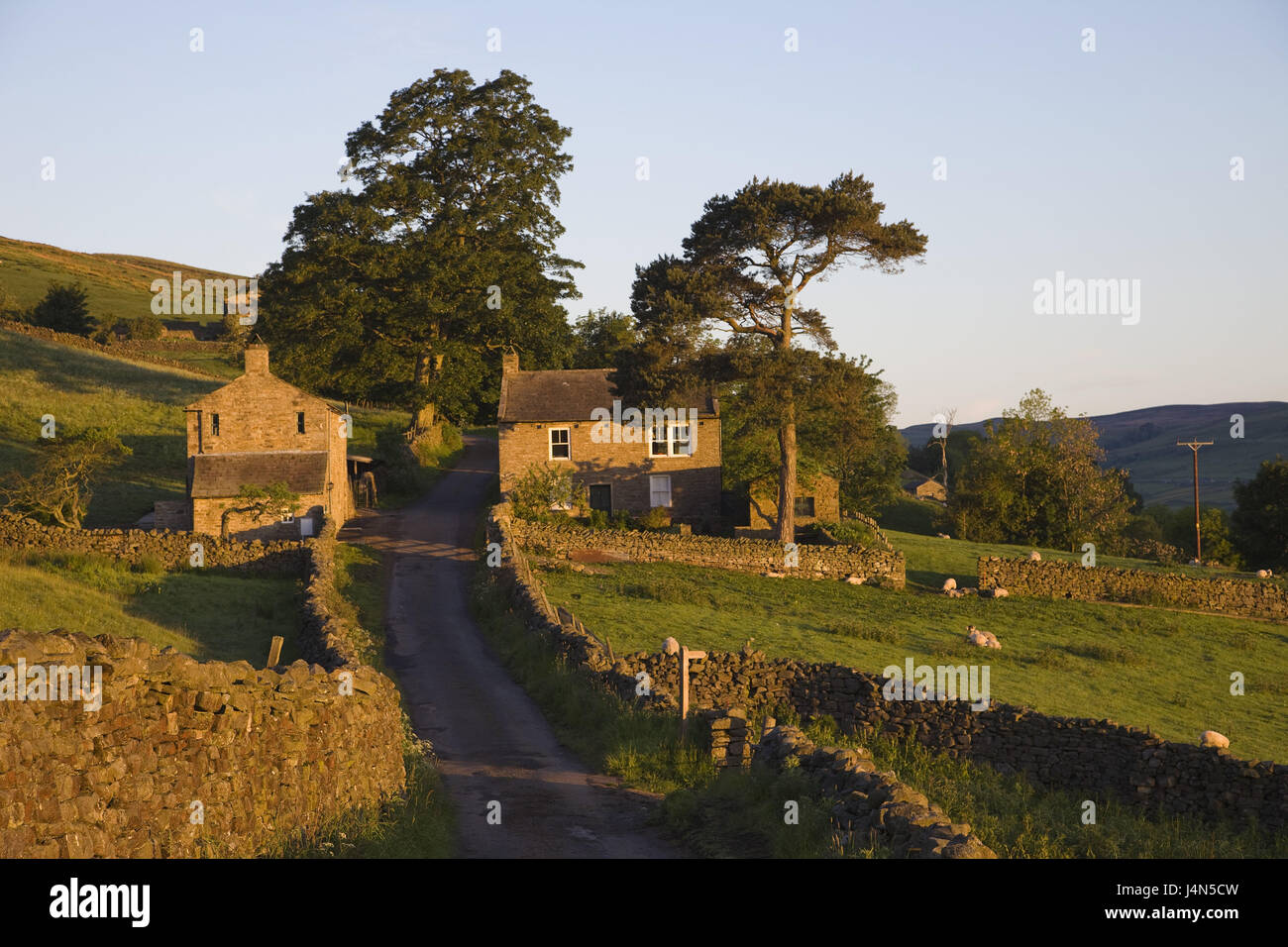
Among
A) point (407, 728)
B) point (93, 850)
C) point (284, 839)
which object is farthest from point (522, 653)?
point (93, 850)

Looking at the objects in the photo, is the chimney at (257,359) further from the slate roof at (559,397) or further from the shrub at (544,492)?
the shrub at (544,492)

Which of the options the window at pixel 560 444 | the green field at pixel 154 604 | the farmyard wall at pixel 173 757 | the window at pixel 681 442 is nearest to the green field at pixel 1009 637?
the green field at pixel 154 604

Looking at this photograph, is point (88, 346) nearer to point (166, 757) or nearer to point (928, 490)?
point (928, 490)

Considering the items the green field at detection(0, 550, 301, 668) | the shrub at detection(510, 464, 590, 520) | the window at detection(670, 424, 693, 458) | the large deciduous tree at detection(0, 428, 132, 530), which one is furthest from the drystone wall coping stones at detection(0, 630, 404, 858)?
the window at detection(670, 424, 693, 458)

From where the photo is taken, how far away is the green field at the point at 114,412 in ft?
155

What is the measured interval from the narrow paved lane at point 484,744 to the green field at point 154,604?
295 centimetres

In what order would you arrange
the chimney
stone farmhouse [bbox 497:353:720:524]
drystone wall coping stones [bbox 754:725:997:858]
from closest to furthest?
drystone wall coping stones [bbox 754:725:997:858] < the chimney < stone farmhouse [bbox 497:353:720:524]

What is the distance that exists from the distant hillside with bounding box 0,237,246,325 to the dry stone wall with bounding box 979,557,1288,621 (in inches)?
3557

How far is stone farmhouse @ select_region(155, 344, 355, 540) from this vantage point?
127ft

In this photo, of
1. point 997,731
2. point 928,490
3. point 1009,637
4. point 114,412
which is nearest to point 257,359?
point 114,412

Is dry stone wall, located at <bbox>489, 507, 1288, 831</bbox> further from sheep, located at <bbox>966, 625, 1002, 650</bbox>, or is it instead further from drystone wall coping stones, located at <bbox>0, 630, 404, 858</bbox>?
sheep, located at <bbox>966, 625, 1002, 650</bbox>

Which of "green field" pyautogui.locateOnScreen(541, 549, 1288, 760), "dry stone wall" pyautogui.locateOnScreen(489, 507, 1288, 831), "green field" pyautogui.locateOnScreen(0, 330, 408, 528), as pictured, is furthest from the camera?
"green field" pyautogui.locateOnScreen(0, 330, 408, 528)

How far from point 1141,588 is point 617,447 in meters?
21.5
